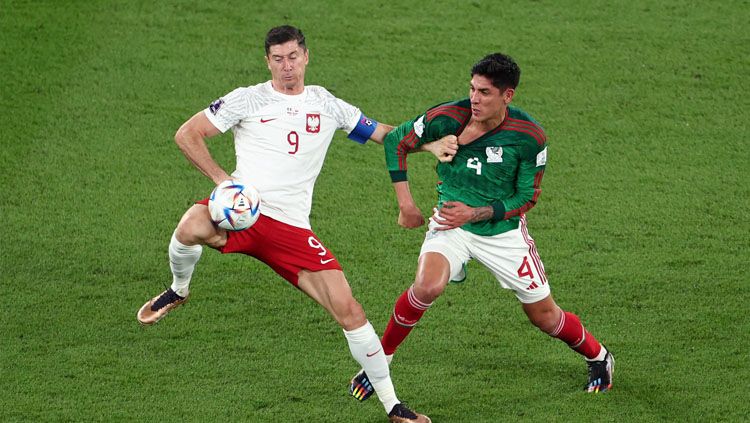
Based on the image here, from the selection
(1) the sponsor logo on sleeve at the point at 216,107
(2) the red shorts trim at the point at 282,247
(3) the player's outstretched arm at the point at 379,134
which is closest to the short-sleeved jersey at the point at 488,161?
(3) the player's outstretched arm at the point at 379,134

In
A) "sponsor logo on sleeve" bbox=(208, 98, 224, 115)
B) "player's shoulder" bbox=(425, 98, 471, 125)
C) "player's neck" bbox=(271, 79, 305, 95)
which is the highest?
"player's neck" bbox=(271, 79, 305, 95)

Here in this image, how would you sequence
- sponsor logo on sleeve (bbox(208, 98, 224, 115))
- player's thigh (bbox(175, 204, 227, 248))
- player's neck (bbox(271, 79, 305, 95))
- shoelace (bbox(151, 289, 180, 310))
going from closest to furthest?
player's thigh (bbox(175, 204, 227, 248))
sponsor logo on sleeve (bbox(208, 98, 224, 115))
player's neck (bbox(271, 79, 305, 95))
shoelace (bbox(151, 289, 180, 310))

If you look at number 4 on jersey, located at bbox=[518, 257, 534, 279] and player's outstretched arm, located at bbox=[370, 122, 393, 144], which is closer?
number 4 on jersey, located at bbox=[518, 257, 534, 279]

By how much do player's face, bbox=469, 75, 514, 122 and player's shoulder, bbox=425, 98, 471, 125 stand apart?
0.15 metres

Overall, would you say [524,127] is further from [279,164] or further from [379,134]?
[279,164]

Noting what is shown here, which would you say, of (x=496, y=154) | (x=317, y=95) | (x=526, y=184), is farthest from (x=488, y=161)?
(x=317, y=95)

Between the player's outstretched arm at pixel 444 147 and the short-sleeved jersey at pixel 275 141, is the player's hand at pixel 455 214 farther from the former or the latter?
the short-sleeved jersey at pixel 275 141

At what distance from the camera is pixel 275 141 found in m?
6.51

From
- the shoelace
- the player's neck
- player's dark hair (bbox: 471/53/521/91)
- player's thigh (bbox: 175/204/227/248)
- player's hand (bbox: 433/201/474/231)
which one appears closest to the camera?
player's dark hair (bbox: 471/53/521/91)

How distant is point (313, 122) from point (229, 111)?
1.54 feet

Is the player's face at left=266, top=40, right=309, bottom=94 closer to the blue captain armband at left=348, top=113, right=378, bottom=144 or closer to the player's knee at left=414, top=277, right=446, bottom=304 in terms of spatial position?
the blue captain armband at left=348, top=113, right=378, bottom=144

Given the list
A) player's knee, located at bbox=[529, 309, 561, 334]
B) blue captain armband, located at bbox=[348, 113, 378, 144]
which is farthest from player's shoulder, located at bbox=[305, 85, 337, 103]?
player's knee, located at bbox=[529, 309, 561, 334]

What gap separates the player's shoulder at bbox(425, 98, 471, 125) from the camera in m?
6.40

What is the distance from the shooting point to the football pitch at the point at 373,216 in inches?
263
